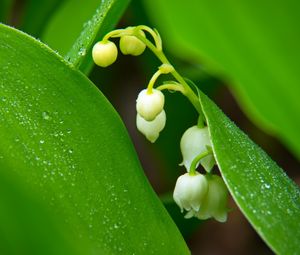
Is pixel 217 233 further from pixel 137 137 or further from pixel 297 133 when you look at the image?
pixel 297 133

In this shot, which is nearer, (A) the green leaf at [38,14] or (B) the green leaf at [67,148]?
(B) the green leaf at [67,148]

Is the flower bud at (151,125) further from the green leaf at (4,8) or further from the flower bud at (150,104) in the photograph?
the green leaf at (4,8)

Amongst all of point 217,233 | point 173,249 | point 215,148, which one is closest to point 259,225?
point 215,148

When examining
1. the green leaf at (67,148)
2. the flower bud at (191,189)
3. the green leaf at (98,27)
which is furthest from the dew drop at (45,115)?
the flower bud at (191,189)

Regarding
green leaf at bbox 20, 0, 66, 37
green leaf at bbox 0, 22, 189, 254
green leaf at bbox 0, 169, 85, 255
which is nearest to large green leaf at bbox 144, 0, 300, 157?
green leaf at bbox 0, 22, 189, 254

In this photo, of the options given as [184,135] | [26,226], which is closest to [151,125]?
[184,135]
